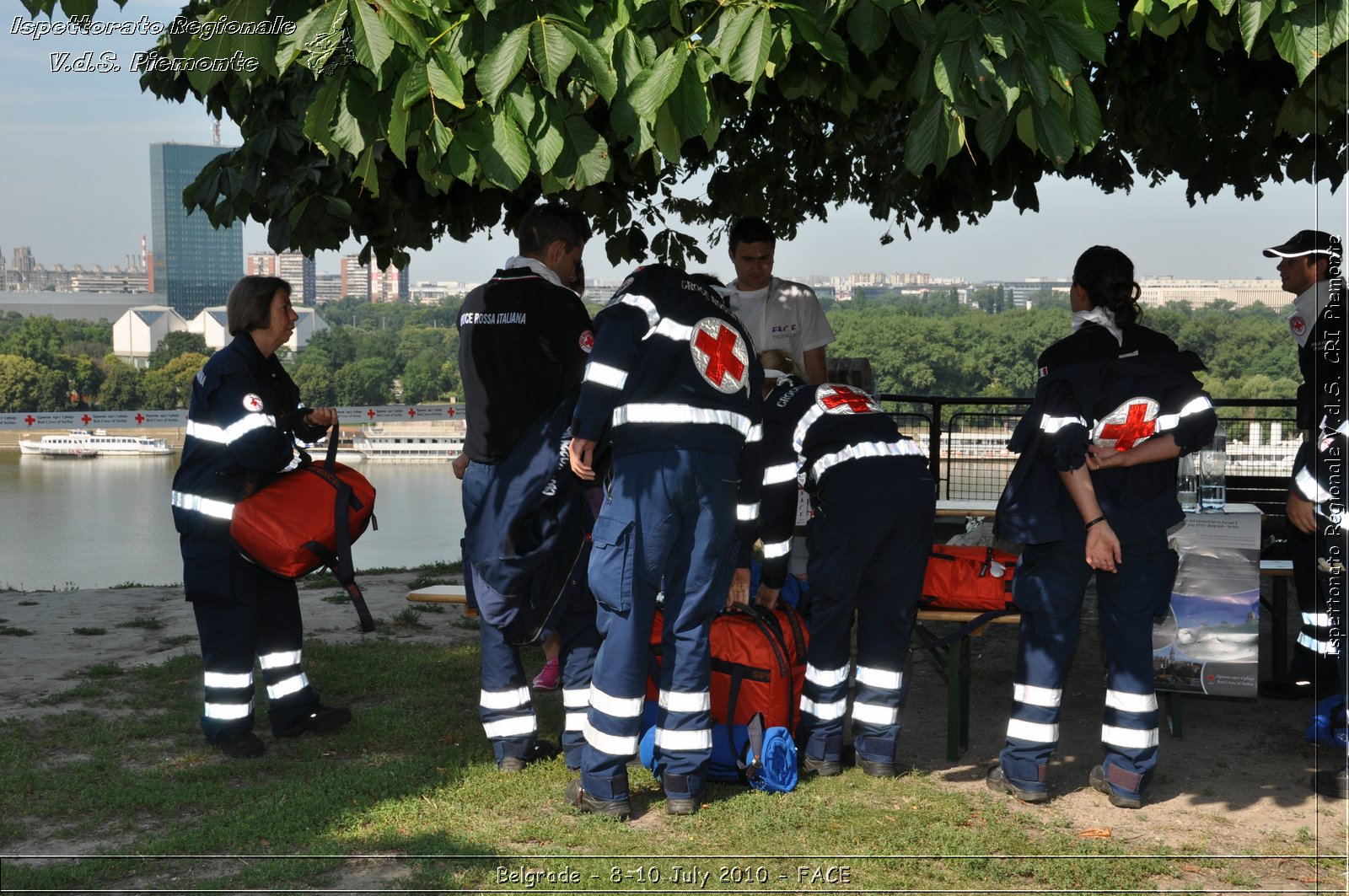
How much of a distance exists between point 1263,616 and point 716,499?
5.58 m

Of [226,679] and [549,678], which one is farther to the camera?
[549,678]

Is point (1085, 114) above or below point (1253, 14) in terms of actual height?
below

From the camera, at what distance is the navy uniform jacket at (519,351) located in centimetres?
450

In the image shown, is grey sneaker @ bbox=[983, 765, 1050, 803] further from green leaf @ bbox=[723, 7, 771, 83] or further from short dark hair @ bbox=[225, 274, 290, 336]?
short dark hair @ bbox=[225, 274, 290, 336]

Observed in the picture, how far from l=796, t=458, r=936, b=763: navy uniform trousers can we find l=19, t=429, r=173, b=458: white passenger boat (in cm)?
3140

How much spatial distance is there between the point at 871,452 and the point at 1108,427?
86 centimetres

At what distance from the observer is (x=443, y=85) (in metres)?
2.92

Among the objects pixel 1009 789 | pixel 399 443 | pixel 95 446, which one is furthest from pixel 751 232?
pixel 95 446

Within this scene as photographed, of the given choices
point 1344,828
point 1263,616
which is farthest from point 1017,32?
point 1263,616

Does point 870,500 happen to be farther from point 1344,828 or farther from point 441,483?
point 441,483

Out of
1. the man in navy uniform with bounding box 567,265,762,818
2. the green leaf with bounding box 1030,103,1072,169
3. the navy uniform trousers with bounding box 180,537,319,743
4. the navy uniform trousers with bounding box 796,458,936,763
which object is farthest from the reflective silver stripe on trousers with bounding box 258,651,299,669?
the green leaf with bounding box 1030,103,1072,169

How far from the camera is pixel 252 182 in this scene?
243 inches

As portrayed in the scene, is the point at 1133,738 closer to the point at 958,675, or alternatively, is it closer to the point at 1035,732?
the point at 1035,732

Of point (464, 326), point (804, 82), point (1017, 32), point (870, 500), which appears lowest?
point (870, 500)
